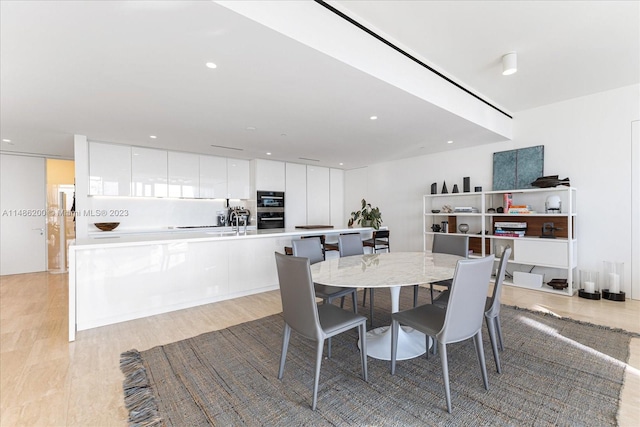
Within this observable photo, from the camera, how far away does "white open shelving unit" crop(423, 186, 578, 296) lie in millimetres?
3939

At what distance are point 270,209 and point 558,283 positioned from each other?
197 inches

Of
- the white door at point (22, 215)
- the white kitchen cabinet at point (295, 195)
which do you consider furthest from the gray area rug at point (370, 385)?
the white door at point (22, 215)

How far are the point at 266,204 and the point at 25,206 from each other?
4.56 meters

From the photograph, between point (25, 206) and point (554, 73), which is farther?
point (25, 206)

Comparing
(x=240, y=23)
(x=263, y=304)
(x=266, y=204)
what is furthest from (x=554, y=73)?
(x=266, y=204)

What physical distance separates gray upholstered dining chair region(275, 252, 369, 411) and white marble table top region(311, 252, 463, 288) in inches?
7.2

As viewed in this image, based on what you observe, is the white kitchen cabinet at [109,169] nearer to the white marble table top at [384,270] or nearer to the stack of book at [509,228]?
the white marble table top at [384,270]

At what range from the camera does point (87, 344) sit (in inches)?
100

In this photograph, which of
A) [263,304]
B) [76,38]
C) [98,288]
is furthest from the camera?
[263,304]

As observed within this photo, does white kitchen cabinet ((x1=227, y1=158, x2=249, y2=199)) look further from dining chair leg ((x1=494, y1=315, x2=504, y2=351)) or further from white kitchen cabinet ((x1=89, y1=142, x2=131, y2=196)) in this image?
dining chair leg ((x1=494, y1=315, x2=504, y2=351))

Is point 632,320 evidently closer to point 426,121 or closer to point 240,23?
point 426,121

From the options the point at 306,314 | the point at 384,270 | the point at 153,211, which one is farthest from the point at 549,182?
the point at 153,211

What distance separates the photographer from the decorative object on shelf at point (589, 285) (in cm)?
372

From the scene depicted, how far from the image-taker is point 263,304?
3.58 m
